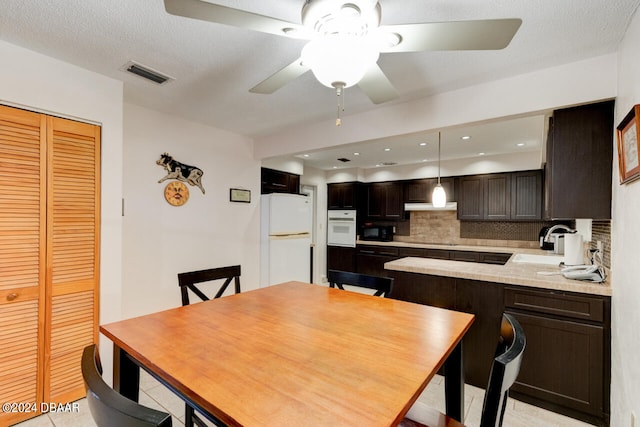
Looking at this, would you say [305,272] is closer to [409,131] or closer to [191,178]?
[191,178]

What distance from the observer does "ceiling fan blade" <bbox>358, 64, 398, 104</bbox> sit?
152 cm

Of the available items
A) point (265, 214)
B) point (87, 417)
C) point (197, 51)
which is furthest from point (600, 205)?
point (87, 417)

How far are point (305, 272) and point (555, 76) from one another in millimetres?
3601

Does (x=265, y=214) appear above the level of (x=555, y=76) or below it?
below

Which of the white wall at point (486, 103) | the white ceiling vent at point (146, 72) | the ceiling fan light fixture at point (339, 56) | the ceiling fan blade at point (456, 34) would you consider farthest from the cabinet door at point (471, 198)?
the white ceiling vent at point (146, 72)

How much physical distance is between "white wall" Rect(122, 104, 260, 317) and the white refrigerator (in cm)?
13

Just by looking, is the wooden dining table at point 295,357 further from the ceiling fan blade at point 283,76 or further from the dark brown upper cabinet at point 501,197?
the dark brown upper cabinet at point 501,197

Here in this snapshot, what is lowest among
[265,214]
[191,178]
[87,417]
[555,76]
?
[87,417]

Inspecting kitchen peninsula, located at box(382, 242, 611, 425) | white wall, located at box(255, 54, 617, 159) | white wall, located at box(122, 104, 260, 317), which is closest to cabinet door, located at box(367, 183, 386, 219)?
white wall, located at box(122, 104, 260, 317)

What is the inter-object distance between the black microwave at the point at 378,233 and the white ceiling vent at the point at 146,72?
443 cm

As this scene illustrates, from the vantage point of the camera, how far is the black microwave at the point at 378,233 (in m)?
5.82

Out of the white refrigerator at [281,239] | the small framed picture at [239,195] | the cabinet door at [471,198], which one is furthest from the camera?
the cabinet door at [471,198]

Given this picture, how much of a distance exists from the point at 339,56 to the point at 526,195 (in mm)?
4614

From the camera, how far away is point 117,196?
7.52 ft
